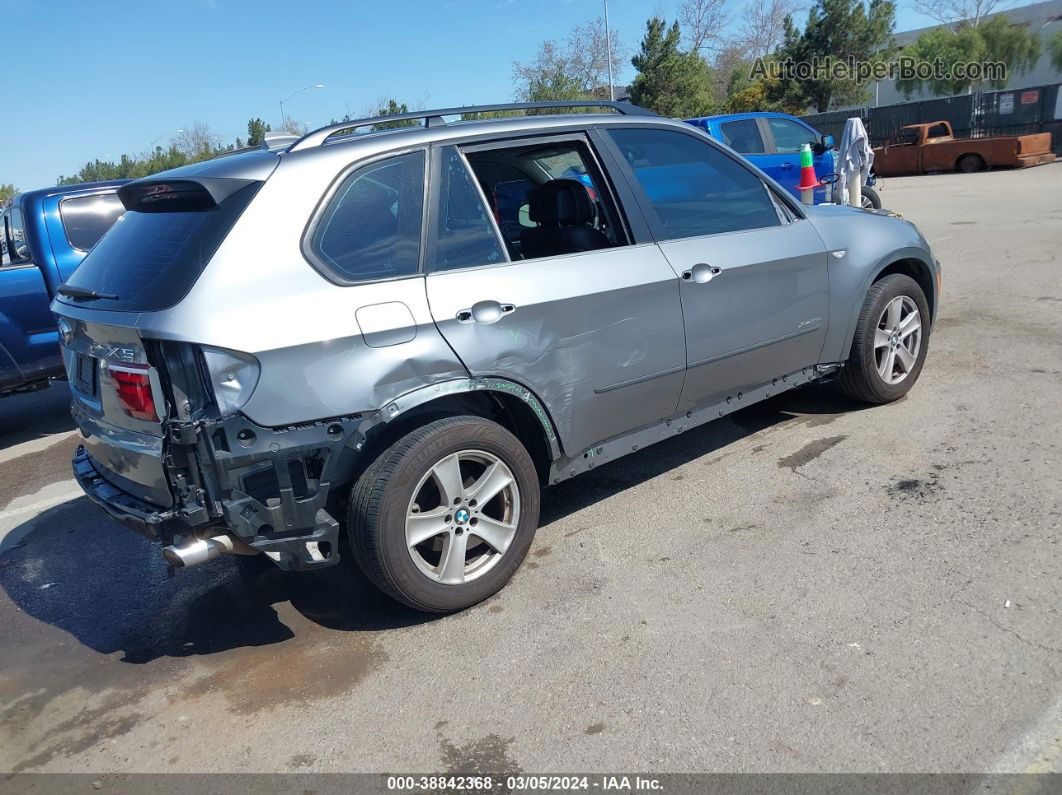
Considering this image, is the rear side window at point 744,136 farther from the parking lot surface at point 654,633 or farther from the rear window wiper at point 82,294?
the rear window wiper at point 82,294

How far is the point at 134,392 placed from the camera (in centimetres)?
314

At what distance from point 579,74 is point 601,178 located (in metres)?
52.6

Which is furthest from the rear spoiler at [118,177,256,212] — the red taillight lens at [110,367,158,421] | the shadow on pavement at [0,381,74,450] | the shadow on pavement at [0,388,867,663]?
the shadow on pavement at [0,381,74,450]

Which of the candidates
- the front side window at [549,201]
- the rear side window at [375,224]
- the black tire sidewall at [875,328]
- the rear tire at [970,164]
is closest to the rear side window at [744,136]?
the black tire sidewall at [875,328]

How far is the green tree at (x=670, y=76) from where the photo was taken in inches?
1688

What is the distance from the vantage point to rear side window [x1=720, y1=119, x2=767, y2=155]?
13.4 m

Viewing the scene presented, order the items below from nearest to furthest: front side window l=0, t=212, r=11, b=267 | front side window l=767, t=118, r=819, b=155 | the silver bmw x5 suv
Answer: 1. the silver bmw x5 suv
2. front side window l=0, t=212, r=11, b=267
3. front side window l=767, t=118, r=819, b=155

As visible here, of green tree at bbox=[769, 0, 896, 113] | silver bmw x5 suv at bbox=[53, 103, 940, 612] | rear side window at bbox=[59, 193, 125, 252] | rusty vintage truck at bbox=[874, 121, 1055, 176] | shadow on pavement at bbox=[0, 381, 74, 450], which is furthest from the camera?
green tree at bbox=[769, 0, 896, 113]

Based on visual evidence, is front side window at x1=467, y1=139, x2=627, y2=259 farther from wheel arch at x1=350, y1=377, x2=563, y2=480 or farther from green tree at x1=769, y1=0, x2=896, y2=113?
green tree at x1=769, y1=0, x2=896, y2=113

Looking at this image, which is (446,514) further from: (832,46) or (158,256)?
(832,46)

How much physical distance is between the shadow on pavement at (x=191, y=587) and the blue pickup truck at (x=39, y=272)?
1.91 metres

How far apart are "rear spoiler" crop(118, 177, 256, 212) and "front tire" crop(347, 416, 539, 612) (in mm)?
1150

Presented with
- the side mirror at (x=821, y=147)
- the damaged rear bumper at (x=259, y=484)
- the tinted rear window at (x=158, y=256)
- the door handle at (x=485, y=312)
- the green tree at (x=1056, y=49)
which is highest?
the green tree at (x=1056, y=49)

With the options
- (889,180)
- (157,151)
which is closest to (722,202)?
(889,180)
